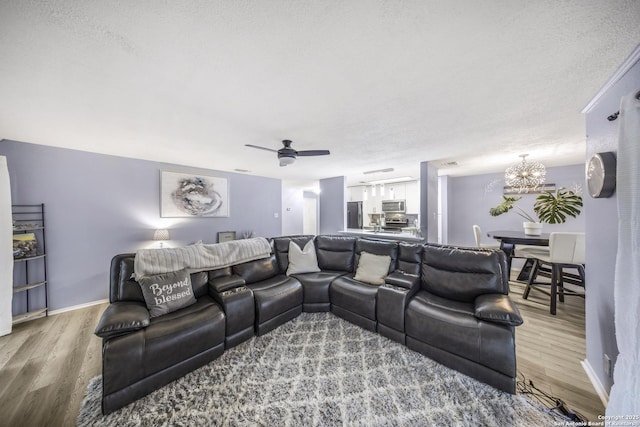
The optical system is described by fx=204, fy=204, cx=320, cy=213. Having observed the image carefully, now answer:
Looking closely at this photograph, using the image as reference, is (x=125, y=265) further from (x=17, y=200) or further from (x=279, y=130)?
(x=17, y=200)

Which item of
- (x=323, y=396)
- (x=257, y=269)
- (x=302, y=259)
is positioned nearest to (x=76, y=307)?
(x=257, y=269)

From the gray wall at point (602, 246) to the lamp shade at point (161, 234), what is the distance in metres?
5.42

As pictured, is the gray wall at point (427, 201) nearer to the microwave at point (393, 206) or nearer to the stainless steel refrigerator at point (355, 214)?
the microwave at point (393, 206)

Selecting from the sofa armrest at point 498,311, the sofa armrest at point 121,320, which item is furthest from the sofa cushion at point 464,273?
the sofa armrest at point 121,320

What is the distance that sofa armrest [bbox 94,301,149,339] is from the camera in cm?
145

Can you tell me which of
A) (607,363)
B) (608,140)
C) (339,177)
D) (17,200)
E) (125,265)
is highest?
(339,177)

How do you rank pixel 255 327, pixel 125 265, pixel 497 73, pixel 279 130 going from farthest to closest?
pixel 279 130 < pixel 255 327 < pixel 125 265 < pixel 497 73

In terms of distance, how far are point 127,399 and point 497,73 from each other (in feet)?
11.6

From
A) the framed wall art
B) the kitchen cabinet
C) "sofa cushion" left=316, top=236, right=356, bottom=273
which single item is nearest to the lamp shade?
the framed wall art

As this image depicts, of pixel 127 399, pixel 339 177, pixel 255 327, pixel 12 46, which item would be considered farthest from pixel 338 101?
pixel 339 177

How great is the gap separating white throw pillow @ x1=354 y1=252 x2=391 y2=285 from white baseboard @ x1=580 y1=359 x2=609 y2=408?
1.77 meters

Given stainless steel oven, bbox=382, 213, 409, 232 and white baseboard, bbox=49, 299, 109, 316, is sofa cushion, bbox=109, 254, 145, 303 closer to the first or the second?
white baseboard, bbox=49, 299, 109, 316

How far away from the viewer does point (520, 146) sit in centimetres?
308

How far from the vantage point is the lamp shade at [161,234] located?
374 cm
